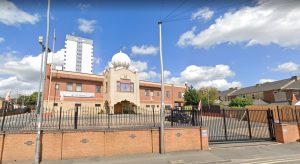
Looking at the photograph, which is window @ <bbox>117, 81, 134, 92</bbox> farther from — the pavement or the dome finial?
the pavement

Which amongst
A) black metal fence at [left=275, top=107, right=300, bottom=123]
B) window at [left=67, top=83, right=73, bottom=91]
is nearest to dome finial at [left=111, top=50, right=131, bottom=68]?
window at [left=67, top=83, right=73, bottom=91]

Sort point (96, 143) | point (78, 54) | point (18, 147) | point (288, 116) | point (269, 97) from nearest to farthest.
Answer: point (18, 147) < point (96, 143) < point (288, 116) < point (269, 97) < point (78, 54)

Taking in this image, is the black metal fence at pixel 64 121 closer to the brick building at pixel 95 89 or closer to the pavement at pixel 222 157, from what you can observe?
the pavement at pixel 222 157

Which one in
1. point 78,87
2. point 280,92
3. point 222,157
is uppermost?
point 78,87

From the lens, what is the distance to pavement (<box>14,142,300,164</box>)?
9.52 m

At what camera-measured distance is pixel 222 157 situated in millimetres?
10172

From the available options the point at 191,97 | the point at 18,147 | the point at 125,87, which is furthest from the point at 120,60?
the point at 18,147

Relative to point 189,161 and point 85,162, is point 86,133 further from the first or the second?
point 189,161

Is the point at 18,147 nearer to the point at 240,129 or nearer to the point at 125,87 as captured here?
the point at 240,129

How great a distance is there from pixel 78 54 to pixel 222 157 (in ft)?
482

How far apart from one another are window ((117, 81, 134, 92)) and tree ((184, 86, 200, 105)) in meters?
16.0

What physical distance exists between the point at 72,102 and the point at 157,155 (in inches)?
1045

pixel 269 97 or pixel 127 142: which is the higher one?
pixel 269 97

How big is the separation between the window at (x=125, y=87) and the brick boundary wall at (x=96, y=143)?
83.1 ft
